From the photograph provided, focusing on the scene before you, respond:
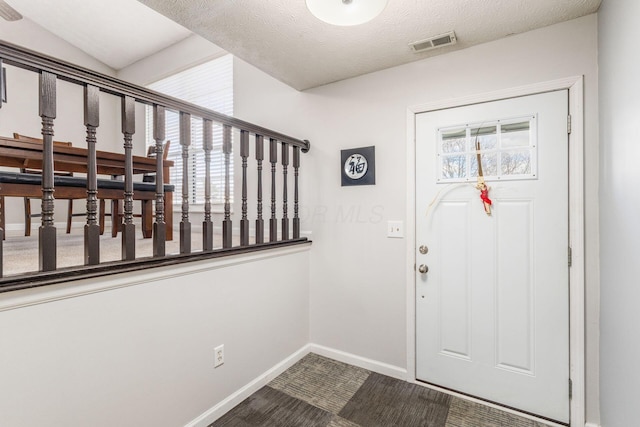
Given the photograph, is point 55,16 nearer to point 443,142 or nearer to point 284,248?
point 284,248

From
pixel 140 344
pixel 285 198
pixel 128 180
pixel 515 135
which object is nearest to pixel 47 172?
pixel 128 180

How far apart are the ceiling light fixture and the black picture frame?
105 cm

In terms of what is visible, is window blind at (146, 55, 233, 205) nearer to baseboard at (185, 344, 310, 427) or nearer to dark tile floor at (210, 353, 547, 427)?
baseboard at (185, 344, 310, 427)

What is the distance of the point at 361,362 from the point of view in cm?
239

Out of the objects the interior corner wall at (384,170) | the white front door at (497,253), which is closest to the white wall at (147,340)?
the interior corner wall at (384,170)

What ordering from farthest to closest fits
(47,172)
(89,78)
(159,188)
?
(159,188)
(89,78)
(47,172)

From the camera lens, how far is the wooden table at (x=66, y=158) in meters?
1.92

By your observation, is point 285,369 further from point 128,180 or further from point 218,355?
point 128,180

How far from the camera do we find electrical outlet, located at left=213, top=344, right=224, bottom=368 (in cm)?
182

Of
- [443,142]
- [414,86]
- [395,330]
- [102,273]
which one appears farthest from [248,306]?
[414,86]

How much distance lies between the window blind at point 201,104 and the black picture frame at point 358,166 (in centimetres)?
141

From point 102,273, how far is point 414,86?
84.1 inches

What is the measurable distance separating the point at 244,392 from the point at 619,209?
2235 millimetres

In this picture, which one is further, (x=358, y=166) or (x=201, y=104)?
(x=201, y=104)
